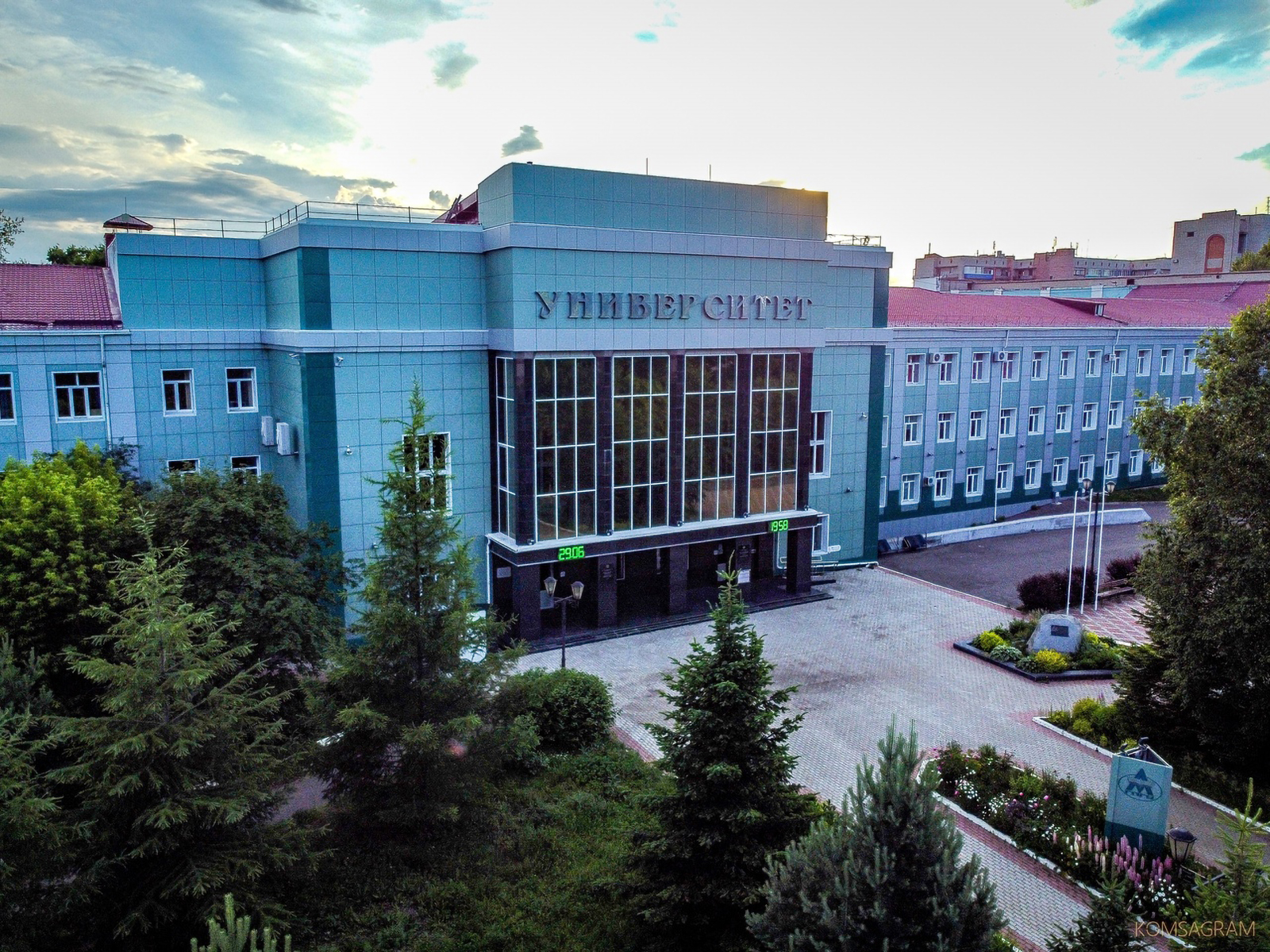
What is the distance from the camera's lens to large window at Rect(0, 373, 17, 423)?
2259 cm

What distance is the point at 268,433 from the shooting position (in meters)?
25.0

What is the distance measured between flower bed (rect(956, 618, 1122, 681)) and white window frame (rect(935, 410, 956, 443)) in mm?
14574

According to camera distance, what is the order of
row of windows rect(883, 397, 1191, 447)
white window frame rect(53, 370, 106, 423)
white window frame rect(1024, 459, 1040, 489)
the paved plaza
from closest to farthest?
the paved plaza → white window frame rect(53, 370, 106, 423) → row of windows rect(883, 397, 1191, 447) → white window frame rect(1024, 459, 1040, 489)

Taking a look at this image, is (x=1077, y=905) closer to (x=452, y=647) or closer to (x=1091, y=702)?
(x=1091, y=702)

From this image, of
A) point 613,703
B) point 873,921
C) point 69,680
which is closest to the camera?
point 873,921

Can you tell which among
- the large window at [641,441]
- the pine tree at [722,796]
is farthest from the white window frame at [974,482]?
the pine tree at [722,796]

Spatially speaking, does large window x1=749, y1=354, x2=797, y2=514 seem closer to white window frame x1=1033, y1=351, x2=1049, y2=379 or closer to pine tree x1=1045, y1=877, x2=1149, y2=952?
white window frame x1=1033, y1=351, x2=1049, y2=379

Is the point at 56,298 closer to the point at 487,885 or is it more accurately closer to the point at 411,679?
the point at 411,679

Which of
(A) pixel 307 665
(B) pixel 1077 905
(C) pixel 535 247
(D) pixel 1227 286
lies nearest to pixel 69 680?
(A) pixel 307 665

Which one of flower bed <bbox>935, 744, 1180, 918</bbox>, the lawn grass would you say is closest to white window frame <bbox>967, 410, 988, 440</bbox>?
flower bed <bbox>935, 744, 1180, 918</bbox>

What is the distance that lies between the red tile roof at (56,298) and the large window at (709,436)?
1639cm

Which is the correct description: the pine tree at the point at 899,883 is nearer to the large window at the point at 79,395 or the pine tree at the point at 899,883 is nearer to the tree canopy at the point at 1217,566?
the tree canopy at the point at 1217,566

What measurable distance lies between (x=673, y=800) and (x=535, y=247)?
16.3 meters

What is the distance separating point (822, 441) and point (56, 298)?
24.2 m
